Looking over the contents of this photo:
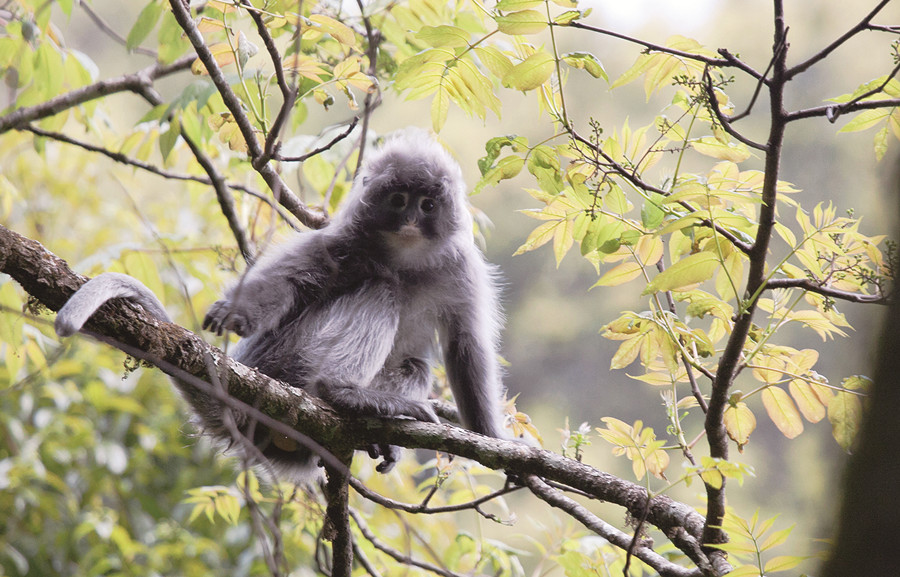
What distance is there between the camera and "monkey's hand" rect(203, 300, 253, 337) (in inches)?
87.6

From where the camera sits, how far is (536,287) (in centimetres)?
1075

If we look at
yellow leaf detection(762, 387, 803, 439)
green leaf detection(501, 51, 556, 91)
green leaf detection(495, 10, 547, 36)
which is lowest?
yellow leaf detection(762, 387, 803, 439)

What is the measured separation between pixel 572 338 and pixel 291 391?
8857 mm

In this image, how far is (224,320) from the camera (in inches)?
87.4

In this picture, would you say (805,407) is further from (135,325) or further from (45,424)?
(45,424)

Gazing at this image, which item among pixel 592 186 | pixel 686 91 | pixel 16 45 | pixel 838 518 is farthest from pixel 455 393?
pixel 838 518

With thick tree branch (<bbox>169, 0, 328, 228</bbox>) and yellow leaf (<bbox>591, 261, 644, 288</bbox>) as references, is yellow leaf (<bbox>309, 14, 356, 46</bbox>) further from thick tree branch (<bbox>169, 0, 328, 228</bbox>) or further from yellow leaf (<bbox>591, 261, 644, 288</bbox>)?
yellow leaf (<bbox>591, 261, 644, 288</bbox>)

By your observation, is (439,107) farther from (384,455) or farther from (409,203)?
(384,455)

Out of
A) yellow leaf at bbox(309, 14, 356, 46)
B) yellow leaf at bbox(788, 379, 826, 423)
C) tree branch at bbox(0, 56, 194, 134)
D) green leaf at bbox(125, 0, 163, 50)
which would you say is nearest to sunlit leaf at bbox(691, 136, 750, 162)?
yellow leaf at bbox(788, 379, 826, 423)

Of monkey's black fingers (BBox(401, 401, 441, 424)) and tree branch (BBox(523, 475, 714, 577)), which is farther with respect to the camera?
monkey's black fingers (BBox(401, 401, 441, 424))

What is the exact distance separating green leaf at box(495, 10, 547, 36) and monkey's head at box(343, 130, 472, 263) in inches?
45.7

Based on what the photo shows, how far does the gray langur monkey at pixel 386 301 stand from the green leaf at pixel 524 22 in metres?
1.14

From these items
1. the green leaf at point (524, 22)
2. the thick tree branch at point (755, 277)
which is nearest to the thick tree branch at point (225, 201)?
the green leaf at point (524, 22)

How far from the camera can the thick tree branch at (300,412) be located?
161cm
